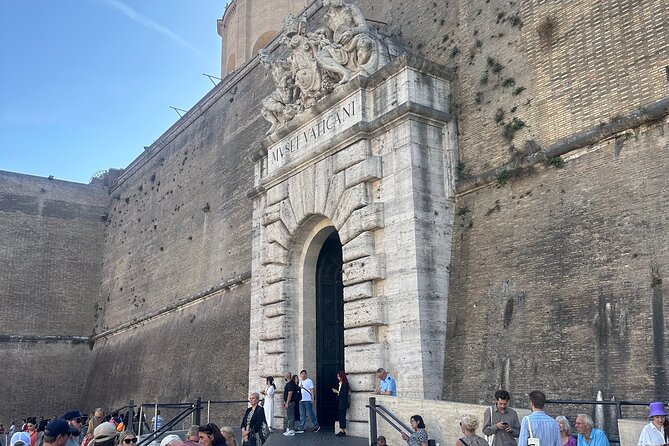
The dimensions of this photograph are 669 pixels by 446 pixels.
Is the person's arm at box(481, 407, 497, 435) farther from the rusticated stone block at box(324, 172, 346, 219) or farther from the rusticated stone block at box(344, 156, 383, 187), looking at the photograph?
the rusticated stone block at box(324, 172, 346, 219)

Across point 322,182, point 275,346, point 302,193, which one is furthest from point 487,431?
point 302,193

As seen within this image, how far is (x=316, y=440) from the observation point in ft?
30.9

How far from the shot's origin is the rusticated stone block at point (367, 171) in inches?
400

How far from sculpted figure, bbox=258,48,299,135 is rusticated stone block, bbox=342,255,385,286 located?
3607 mm

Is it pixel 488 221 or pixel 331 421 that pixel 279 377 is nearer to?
pixel 331 421

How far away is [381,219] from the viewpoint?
991 cm

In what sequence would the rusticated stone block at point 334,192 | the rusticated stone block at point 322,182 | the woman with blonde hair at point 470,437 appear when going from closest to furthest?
1. the woman with blonde hair at point 470,437
2. the rusticated stone block at point 334,192
3. the rusticated stone block at point 322,182

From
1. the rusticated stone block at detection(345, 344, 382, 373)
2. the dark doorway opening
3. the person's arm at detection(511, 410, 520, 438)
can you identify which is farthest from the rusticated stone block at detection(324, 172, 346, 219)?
the person's arm at detection(511, 410, 520, 438)

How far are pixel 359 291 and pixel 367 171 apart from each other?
182 centimetres

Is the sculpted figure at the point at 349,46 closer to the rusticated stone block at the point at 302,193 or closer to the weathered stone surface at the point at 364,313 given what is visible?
the rusticated stone block at the point at 302,193

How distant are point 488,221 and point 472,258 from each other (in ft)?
1.84

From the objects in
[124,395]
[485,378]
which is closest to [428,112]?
[485,378]

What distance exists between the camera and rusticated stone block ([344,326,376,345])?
951 centimetres

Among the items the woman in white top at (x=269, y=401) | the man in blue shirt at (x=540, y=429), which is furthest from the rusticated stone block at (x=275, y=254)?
the man in blue shirt at (x=540, y=429)
